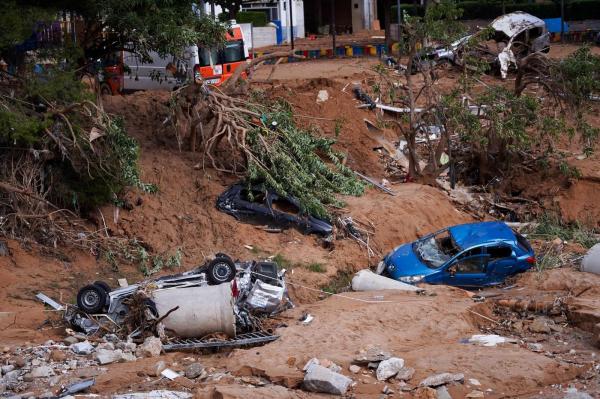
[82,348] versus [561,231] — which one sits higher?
[82,348]

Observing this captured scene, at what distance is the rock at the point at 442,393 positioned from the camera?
12.1 meters

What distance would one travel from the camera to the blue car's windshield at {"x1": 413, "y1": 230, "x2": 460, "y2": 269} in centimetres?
1830

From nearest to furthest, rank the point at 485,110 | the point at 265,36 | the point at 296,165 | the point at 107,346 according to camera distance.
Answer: the point at 107,346, the point at 296,165, the point at 485,110, the point at 265,36

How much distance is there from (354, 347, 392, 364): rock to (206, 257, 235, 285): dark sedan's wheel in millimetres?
2729

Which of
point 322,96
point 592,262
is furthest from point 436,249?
point 322,96

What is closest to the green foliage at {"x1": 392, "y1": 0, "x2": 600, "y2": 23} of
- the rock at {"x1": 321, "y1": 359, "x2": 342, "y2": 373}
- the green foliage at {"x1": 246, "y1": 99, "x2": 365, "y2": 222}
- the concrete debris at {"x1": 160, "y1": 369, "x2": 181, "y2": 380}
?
the green foliage at {"x1": 246, "y1": 99, "x2": 365, "y2": 222}

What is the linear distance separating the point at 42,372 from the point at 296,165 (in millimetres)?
9225

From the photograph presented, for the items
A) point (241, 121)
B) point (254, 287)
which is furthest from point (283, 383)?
point (241, 121)

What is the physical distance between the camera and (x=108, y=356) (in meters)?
13.4

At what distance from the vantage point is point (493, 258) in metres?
18.2

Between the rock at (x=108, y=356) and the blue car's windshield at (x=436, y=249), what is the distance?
7009 mm

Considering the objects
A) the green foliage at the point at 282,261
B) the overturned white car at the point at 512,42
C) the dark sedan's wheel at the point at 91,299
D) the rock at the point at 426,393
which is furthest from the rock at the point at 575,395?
the overturned white car at the point at 512,42

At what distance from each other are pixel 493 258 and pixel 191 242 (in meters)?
5.99

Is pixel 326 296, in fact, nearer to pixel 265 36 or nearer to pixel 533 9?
pixel 265 36
